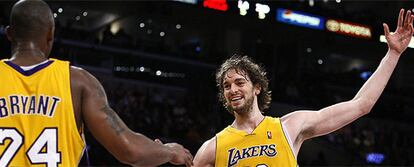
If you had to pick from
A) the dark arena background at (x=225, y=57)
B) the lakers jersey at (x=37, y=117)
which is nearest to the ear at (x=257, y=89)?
the lakers jersey at (x=37, y=117)

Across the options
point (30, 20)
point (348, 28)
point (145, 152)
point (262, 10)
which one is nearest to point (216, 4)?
point (262, 10)

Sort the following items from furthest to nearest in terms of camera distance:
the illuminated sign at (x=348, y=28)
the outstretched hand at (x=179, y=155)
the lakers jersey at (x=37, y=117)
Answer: the illuminated sign at (x=348, y=28) < the outstretched hand at (x=179, y=155) < the lakers jersey at (x=37, y=117)

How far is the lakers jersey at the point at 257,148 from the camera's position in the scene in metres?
3.95

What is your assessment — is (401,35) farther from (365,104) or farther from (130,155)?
(130,155)

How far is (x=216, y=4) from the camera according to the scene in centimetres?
1431

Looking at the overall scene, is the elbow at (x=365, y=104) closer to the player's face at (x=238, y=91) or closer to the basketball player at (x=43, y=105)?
the player's face at (x=238, y=91)

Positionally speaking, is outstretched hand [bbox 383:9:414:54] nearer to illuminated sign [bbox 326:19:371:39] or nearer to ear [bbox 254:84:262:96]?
ear [bbox 254:84:262:96]

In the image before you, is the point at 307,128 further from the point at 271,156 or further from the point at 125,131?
the point at 125,131

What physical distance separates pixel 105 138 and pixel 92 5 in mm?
17288

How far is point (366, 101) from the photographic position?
413 cm

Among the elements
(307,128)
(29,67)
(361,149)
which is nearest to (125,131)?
(29,67)

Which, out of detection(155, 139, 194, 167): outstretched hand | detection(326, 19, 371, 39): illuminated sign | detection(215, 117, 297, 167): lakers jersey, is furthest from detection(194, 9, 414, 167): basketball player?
detection(326, 19, 371, 39): illuminated sign

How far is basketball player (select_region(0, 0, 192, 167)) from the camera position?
8.09 ft

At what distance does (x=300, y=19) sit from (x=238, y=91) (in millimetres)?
12139
